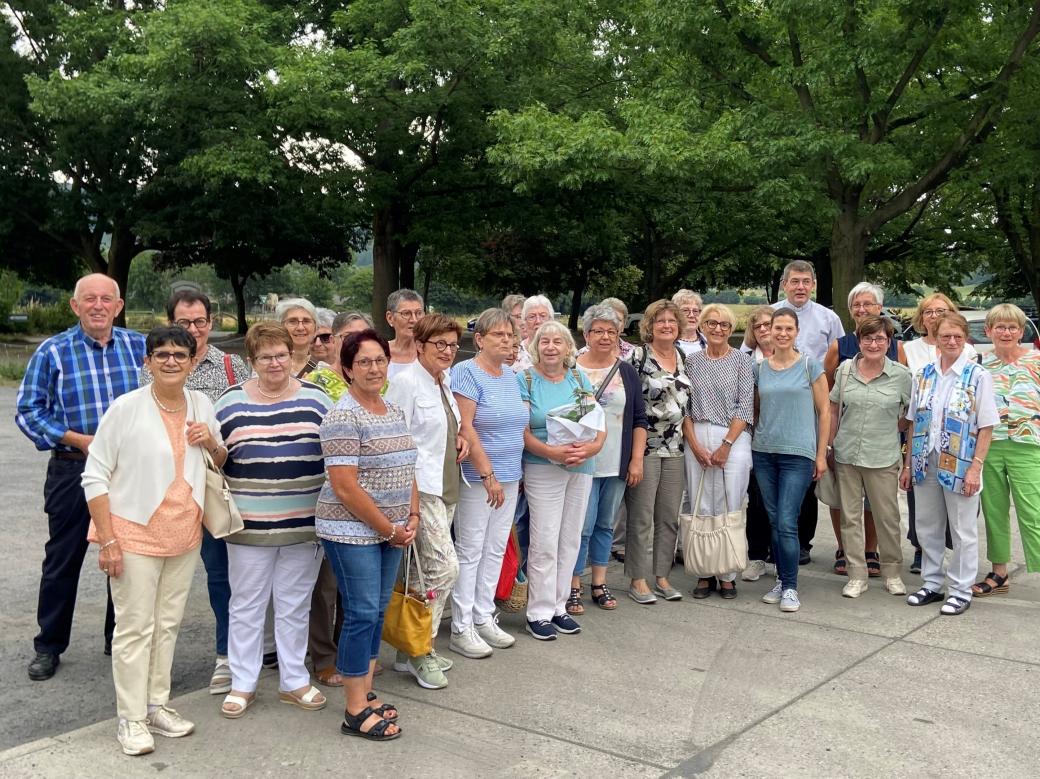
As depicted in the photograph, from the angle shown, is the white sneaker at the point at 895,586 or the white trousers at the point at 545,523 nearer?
the white trousers at the point at 545,523

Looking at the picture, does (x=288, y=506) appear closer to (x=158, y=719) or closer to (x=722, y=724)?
(x=158, y=719)

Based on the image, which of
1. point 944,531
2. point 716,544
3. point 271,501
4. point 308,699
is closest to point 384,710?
point 308,699

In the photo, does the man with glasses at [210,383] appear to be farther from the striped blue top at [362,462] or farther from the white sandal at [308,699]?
the striped blue top at [362,462]

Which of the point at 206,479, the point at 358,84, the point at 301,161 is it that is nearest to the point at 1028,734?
the point at 206,479

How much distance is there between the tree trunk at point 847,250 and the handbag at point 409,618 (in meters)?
16.1

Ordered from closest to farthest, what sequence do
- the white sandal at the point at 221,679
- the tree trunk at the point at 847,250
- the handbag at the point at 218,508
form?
the handbag at the point at 218,508 → the white sandal at the point at 221,679 → the tree trunk at the point at 847,250

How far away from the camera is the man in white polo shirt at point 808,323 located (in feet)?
23.0

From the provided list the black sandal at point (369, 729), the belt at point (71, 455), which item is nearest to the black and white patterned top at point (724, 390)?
the black sandal at point (369, 729)

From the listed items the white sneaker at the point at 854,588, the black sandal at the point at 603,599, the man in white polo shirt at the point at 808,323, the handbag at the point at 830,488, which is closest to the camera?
the black sandal at the point at 603,599

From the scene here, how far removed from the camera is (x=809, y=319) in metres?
7.22

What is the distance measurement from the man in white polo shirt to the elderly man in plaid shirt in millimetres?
4335

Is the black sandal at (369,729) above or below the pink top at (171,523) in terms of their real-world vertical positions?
below

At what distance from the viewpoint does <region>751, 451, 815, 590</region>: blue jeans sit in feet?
20.4

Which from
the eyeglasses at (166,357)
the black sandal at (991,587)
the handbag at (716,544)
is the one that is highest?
the eyeglasses at (166,357)
